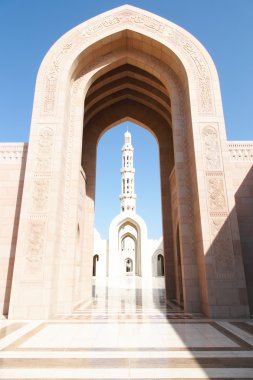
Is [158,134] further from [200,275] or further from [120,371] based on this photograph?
[120,371]

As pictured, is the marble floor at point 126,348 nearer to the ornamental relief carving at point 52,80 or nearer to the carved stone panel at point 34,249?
the carved stone panel at point 34,249

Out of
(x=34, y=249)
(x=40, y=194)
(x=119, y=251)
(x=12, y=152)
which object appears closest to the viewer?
(x=34, y=249)

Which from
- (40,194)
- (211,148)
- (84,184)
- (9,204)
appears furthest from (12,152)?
(211,148)

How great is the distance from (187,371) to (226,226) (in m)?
4.25

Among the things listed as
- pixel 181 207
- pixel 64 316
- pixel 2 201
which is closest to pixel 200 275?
pixel 181 207

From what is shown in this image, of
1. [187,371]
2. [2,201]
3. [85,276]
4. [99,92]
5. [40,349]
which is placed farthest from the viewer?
[99,92]

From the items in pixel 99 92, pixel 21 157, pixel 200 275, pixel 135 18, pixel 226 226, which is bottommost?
pixel 200 275

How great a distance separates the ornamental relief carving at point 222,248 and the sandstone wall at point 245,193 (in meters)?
0.91

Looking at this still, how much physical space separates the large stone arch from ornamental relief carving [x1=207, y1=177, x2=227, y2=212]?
0.03 m

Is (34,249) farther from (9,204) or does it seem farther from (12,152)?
(12,152)

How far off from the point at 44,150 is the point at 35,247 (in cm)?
266

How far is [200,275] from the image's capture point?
22.0 ft

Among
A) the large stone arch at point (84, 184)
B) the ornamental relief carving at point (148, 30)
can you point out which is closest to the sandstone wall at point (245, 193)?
the large stone arch at point (84, 184)

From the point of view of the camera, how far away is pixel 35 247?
6301mm
